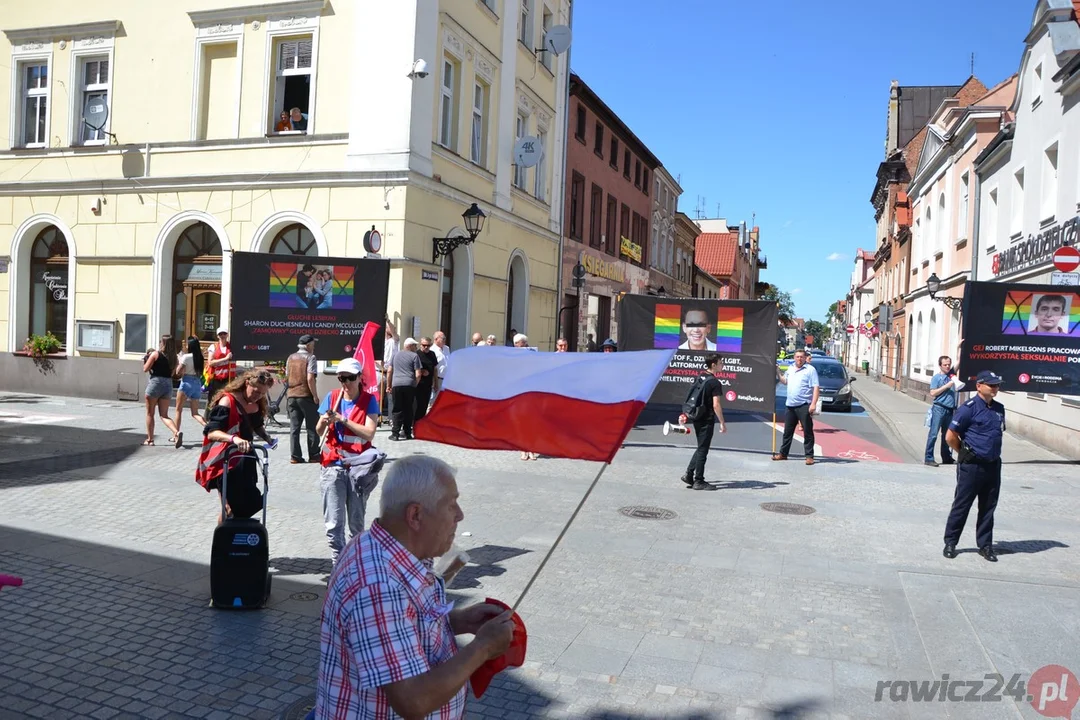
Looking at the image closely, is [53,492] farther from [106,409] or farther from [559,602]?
[106,409]

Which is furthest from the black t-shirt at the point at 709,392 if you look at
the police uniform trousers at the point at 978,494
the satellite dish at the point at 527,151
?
the satellite dish at the point at 527,151

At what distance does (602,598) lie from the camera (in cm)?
639

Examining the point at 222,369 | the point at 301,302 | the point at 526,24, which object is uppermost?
the point at 526,24

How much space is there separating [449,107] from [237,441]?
14.6 metres

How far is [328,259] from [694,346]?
6.61 meters

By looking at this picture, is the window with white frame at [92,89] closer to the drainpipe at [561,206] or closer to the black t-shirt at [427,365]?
the black t-shirt at [427,365]

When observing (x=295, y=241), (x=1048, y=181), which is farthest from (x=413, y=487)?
(x=1048, y=181)

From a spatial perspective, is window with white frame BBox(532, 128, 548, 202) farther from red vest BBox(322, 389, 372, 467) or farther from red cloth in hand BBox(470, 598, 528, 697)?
red cloth in hand BBox(470, 598, 528, 697)

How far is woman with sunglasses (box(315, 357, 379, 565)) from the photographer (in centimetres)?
659

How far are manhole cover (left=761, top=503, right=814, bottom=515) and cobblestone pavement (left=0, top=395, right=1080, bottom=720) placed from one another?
0.57 feet

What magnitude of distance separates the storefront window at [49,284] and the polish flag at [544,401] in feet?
64.4

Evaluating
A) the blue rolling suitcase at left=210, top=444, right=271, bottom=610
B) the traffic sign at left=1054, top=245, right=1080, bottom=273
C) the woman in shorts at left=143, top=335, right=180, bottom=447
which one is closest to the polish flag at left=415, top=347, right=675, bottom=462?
the blue rolling suitcase at left=210, top=444, right=271, bottom=610

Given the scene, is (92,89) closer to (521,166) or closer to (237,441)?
(521,166)

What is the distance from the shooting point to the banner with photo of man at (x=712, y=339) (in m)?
14.9
